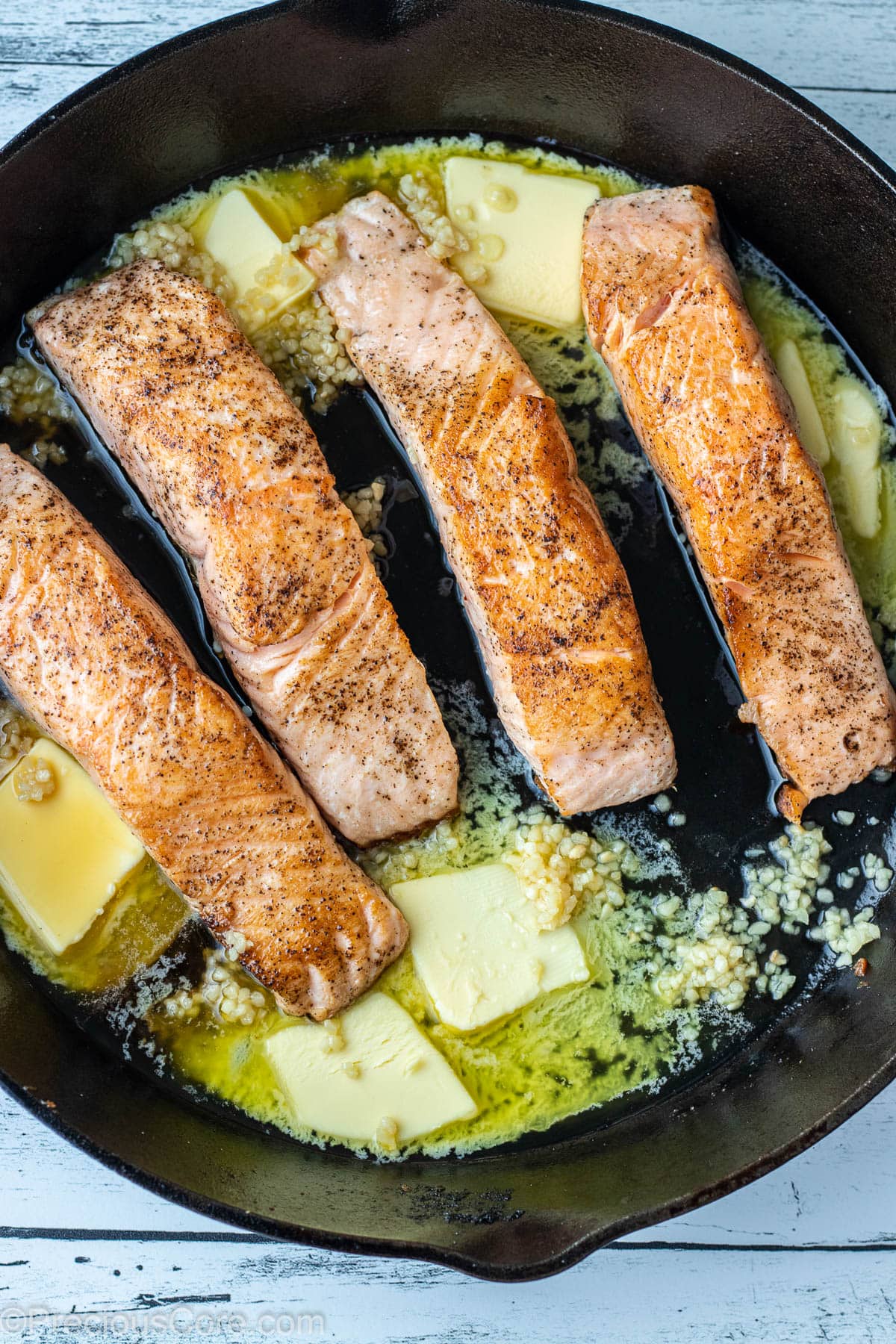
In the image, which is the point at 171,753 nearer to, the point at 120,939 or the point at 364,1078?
the point at 120,939

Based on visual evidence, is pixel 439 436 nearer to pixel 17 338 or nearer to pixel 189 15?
pixel 17 338

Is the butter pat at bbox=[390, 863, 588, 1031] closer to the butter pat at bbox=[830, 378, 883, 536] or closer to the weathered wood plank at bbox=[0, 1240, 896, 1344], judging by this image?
the weathered wood plank at bbox=[0, 1240, 896, 1344]

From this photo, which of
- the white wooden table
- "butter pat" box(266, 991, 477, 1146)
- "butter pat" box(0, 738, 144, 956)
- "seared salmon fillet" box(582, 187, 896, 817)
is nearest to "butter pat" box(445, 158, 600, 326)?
"seared salmon fillet" box(582, 187, 896, 817)

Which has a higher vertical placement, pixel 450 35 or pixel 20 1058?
pixel 450 35

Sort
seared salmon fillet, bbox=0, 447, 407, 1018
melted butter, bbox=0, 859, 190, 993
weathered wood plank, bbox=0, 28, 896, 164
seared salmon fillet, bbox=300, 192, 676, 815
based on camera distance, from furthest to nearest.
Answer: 1. weathered wood plank, bbox=0, 28, 896, 164
2. melted butter, bbox=0, 859, 190, 993
3. seared salmon fillet, bbox=300, 192, 676, 815
4. seared salmon fillet, bbox=0, 447, 407, 1018

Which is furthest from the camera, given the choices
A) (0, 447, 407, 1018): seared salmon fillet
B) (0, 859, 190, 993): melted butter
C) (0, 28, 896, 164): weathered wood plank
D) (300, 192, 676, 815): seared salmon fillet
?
(0, 28, 896, 164): weathered wood plank

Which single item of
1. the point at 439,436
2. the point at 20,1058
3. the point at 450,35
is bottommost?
the point at 20,1058

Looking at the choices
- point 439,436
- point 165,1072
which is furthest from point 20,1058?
point 439,436
